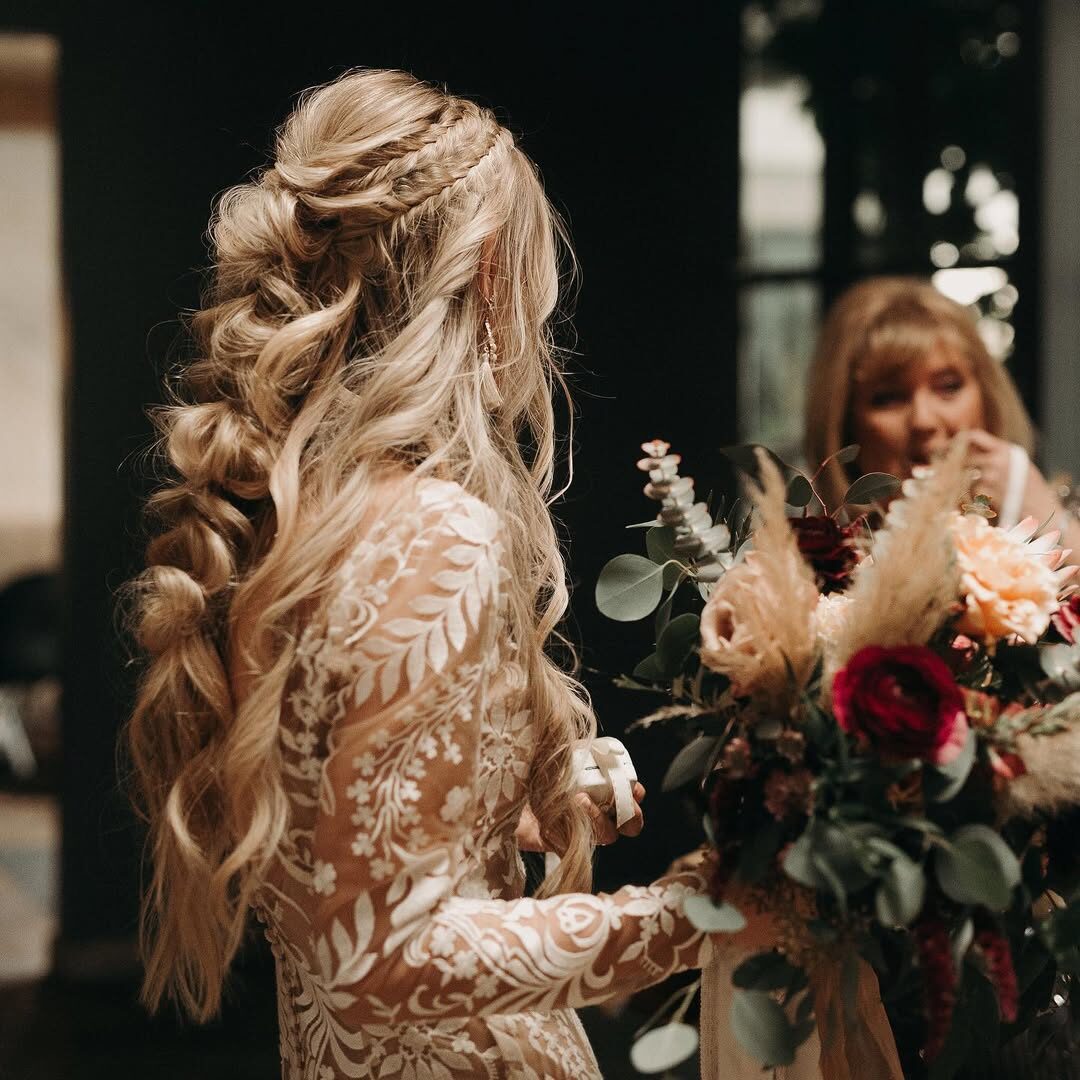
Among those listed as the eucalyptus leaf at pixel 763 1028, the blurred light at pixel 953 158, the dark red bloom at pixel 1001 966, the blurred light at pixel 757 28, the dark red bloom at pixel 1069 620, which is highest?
the blurred light at pixel 757 28

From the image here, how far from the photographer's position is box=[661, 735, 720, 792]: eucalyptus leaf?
1.08 meters

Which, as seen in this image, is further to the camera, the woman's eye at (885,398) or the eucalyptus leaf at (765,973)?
the woman's eye at (885,398)

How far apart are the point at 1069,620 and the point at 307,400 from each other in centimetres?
68

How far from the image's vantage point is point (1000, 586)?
103 cm

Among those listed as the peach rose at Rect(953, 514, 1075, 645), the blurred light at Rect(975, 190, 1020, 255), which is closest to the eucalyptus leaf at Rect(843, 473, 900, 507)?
the peach rose at Rect(953, 514, 1075, 645)

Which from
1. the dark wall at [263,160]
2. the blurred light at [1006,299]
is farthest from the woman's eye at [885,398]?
the blurred light at [1006,299]

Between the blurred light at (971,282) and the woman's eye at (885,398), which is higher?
the blurred light at (971,282)

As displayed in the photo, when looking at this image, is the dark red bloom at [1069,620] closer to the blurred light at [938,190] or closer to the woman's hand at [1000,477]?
the woman's hand at [1000,477]

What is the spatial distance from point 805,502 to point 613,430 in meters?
2.64

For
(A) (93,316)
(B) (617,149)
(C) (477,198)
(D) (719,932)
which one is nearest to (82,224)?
(A) (93,316)

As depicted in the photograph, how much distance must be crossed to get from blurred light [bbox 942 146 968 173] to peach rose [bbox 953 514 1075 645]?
3.12 metres

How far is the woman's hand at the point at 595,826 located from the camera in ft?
4.55

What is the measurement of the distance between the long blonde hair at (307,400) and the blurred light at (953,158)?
2977 mm

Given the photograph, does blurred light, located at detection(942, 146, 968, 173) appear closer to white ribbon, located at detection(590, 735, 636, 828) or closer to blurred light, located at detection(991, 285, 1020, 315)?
blurred light, located at detection(991, 285, 1020, 315)
